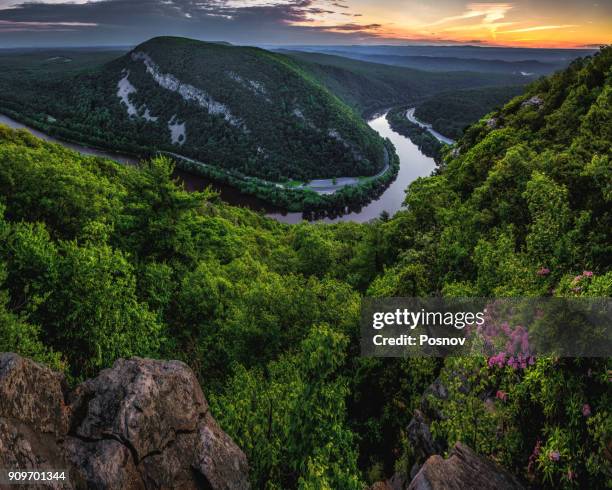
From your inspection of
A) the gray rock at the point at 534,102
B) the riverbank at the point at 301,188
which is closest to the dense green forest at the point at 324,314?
the gray rock at the point at 534,102

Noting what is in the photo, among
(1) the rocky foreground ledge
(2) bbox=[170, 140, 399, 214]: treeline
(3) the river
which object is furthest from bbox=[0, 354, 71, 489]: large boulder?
(2) bbox=[170, 140, 399, 214]: treeline

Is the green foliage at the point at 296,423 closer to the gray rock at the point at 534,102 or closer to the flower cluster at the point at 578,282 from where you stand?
the flower cluster at the point at 578,282

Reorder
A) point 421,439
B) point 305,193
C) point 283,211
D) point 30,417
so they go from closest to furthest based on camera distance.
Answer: point 30,417 < point 421,439 < point 283,211 < point 305,193

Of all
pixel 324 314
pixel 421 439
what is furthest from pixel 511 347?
pixel 324 314

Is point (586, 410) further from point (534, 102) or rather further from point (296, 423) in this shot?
point (534, 102)

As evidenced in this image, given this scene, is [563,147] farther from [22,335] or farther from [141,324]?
[22,335]

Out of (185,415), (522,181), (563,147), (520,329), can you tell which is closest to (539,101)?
(563,147)
